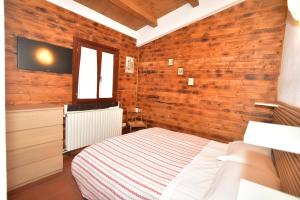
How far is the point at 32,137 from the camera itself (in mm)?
2094

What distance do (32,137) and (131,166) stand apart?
150cm

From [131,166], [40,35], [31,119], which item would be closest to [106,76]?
[40,35]

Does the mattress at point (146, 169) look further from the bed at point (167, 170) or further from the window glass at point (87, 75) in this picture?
the window glass at point (87, 75)

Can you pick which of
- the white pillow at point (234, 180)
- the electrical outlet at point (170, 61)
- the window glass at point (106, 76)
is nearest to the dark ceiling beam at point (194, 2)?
the electrical outlet at point (170, 61)

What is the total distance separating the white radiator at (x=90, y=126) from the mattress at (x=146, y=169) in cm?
117

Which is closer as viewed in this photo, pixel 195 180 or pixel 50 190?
pixel 195 180

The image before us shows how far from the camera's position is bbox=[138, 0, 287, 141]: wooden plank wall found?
262 centimetres

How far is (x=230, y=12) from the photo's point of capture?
2.92 m

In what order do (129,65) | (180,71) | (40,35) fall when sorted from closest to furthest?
(40,35)
(180,71)
(129,65)

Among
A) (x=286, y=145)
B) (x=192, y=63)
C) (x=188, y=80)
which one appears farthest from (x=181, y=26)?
(x=286, y=145)
